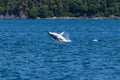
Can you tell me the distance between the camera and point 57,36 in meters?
74.8

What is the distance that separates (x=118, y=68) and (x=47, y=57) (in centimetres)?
1081

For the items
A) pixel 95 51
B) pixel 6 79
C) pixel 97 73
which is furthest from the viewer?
pixel 95 51

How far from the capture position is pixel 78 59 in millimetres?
52844

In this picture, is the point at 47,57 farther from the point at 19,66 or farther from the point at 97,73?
the point at 97,73

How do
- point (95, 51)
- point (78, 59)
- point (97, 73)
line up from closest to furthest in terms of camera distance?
1. point (97, 73)
2. point (78, 59)
3. point (95, 51)

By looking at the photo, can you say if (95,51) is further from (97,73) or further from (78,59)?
(97,73)

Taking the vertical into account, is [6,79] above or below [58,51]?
above

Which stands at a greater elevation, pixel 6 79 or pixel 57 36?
pixel 6 79

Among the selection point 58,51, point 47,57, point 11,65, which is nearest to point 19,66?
point 11,65

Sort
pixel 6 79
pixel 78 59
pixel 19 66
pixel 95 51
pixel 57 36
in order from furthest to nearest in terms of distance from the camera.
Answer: pixel 57 36
pixel 95 51
pixel 78 59
pixel 19 66
pixel 6 79

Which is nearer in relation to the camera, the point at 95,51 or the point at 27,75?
the point at 27,75

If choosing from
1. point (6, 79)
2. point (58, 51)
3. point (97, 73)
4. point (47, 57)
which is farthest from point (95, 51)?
point (6, 79)

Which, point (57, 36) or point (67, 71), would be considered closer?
point (67, 71)

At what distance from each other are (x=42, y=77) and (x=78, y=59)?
11651 millimetres
